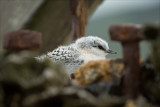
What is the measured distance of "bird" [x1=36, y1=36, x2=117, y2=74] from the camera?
157 cm

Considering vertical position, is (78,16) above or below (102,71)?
above

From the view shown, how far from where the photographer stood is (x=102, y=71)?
2.96 feet

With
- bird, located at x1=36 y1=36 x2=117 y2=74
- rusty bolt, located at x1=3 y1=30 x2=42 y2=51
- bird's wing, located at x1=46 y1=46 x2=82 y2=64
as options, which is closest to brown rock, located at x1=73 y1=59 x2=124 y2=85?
rusty bolt, located at x1=3 y1=30 x2=42 y2=51

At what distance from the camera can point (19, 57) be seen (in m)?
0.76

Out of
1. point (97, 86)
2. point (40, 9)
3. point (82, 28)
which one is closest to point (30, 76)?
point (97, 86)

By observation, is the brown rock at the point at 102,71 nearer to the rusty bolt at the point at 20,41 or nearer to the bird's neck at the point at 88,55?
the rusty bolt at the point at 20,41

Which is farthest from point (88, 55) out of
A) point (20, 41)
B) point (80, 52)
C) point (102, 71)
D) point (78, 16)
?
point (20, 41)

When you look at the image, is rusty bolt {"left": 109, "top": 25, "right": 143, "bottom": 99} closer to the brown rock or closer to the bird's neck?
the brown rock

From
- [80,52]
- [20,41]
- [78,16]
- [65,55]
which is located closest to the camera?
[20,41]

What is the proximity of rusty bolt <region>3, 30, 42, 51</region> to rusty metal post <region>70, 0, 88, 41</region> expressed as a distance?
1.02 meters

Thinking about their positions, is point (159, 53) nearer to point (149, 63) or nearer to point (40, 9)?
point (149, 63)

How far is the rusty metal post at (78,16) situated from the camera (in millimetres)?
1833

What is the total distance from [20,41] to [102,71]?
0.20 m

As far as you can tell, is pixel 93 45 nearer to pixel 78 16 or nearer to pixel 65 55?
pixel 78 16
